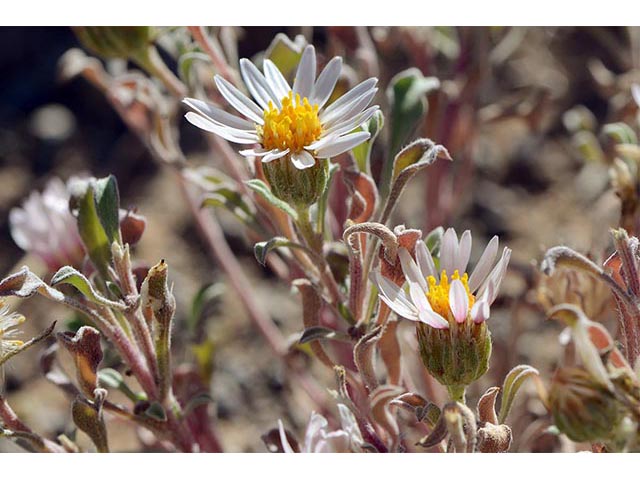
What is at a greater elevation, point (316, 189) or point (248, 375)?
point (316, 189)

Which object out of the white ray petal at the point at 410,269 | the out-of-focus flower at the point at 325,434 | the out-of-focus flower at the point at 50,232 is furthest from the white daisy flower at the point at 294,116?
the out-of-focus flower at the point at 50,232

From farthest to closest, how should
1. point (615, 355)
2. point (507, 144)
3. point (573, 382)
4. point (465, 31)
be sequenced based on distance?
point (507, 144)
point (465, 31)
point (615, 355)
point (573, 382)

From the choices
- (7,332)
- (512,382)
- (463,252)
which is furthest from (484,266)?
(7,332)

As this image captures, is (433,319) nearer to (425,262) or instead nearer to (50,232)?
(425,262)

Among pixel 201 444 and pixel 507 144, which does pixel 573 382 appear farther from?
pixel 507 144

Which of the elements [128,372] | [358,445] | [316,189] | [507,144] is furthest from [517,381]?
[507,144]

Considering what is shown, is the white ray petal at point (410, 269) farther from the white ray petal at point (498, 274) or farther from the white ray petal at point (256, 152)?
the white ray petal at point (256, 152)

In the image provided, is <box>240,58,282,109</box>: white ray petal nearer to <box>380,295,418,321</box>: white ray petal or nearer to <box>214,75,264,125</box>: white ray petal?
<box>214,75,264,125</box>: white ray petal
